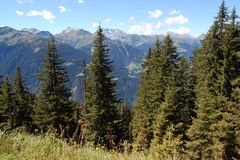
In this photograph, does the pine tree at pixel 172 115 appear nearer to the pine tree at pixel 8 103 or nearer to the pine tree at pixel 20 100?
the pine tree at pixel 20 100

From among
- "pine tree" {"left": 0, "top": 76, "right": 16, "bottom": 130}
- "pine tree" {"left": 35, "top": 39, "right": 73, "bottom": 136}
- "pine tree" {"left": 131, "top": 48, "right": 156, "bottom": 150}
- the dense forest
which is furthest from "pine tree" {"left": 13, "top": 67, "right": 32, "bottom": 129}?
"pine tree" {"left": 131, "top": 48, "right": 156, "bottom": 150}

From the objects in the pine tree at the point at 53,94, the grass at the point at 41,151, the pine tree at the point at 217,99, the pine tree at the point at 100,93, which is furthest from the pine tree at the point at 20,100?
the grass at the point at 41,151

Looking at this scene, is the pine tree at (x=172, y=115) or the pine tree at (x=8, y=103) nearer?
the pine tree at (x=172, y=115)

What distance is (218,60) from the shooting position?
2955 centimetres

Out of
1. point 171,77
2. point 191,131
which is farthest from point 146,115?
point 191,131

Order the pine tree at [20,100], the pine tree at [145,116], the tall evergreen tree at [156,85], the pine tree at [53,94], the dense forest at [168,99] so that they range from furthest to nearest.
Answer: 1. the pine tree at [20,100]
2. the pine tree at [145,116]
3. the pine tree at [53,94]
4. the tall evergreen tree at [156,85]
5. the dense forest at [168,99]

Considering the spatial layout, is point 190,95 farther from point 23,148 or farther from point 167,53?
point 23,148

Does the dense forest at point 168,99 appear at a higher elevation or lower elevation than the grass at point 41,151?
lower

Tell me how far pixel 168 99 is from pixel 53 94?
13457mm

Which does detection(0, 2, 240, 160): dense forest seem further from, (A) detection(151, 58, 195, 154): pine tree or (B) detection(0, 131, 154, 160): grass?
(B) detection(0, 131, 154, 160): grass

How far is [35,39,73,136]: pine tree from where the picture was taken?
37.8m

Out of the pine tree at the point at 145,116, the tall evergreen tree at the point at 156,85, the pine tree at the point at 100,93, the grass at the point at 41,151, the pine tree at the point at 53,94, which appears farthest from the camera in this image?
the pine tree at the point at 145,116

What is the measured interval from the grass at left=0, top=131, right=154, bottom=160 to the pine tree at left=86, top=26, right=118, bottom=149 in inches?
1148

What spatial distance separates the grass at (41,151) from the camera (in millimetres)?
5406
